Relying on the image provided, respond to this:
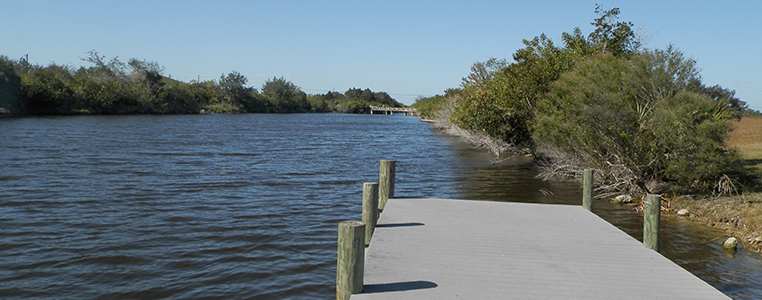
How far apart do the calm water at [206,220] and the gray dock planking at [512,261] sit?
1639 mm

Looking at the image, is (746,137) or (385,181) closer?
(385,181)

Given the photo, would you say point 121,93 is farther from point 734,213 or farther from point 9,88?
point 734,213

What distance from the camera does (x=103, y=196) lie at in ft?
48.6

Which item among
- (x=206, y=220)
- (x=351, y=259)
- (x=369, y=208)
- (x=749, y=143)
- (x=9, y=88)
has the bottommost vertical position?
(x=206, y=220)

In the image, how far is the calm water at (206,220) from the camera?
8367mm

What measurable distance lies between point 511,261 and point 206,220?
25.4ft

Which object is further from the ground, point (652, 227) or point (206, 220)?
point (652, 227)

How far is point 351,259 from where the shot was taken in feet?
18.6

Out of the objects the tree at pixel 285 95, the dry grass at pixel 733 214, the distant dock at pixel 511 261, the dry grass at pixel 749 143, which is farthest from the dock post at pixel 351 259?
the tree at pixel 285 95

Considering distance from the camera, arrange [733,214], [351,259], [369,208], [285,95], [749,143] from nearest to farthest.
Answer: [351,259], [369,208], [733,214], [749,143], [285,95]

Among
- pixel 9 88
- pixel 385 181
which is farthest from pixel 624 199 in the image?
pixel 9 88

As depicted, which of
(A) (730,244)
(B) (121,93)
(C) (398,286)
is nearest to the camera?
(C) (398,286)

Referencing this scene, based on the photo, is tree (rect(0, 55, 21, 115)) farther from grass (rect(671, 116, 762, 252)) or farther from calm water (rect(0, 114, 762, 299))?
grass (rect(671, 116, 762, 252))

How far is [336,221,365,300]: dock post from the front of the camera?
564 cm
